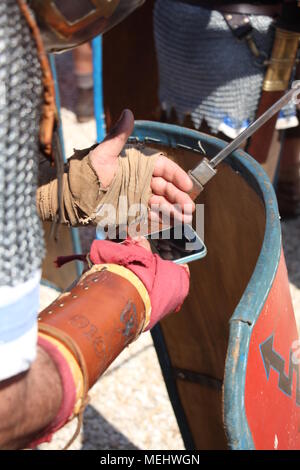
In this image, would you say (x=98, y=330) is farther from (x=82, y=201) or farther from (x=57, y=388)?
(x=82, y=201)

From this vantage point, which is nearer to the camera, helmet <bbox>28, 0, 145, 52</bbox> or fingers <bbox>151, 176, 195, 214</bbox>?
helmet <bbox>28, 0, 145, 52</bbox>

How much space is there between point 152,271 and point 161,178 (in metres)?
0.21

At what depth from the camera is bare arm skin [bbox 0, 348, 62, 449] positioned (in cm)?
59

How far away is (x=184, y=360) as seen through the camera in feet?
4.31

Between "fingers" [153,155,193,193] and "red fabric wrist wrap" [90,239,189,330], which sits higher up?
"fingers" [153,155,193,193]

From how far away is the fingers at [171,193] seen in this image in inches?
39.6

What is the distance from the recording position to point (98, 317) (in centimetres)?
79

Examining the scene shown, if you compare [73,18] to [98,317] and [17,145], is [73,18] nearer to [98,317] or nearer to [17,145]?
[17,145]

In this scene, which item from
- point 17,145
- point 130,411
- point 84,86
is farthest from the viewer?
point 84,86

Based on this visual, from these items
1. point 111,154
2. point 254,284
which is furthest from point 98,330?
point 111,154

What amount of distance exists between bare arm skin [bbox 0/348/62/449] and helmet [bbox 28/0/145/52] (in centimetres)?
36

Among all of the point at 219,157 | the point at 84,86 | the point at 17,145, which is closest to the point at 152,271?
the point at 219,157

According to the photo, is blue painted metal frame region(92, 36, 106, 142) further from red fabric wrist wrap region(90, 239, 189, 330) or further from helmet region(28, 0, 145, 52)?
helmet region(28, 0, 145, 52)

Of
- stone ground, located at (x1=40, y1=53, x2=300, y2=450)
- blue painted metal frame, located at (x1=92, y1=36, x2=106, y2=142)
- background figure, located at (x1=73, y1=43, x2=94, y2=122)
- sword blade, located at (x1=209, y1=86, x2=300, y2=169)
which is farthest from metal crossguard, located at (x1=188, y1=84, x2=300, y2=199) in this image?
background figure, located at (x1=73, y1=43, x2=94, y2=122)
